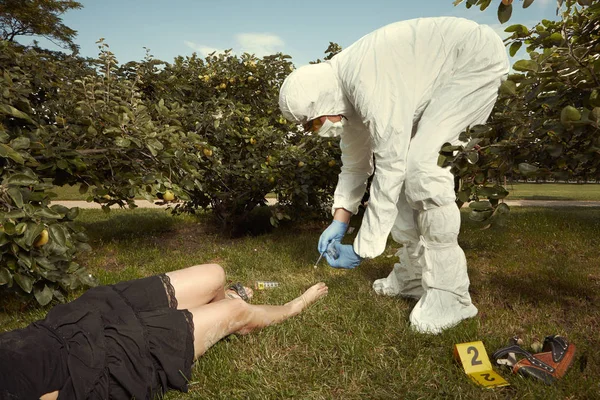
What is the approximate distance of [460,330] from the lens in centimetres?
225

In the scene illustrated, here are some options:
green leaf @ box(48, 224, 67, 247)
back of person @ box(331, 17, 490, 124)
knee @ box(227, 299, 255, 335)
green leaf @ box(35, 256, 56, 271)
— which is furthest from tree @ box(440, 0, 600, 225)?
green leaf @ box(35, 256, 56, 271)

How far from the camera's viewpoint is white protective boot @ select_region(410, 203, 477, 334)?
225 cm

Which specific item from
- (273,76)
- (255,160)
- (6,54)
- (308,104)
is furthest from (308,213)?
(6,54)

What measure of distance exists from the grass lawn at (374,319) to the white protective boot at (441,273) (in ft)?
0.29

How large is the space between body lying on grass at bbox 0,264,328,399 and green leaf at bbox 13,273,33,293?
0.68 m

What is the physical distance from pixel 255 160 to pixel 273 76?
49.2 inches

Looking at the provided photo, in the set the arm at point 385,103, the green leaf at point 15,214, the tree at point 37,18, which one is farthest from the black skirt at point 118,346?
the tree at point 37,18

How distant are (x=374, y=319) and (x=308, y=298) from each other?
0.46m

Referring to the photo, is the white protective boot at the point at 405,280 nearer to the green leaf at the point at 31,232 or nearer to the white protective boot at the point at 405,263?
the white protective boot at the point at 405,263

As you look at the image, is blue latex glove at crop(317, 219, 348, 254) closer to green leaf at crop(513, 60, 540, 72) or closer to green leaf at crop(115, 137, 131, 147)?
green leaf at crop(115, 137, 131, 147)

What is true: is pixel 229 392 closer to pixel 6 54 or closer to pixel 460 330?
pixel 460 330

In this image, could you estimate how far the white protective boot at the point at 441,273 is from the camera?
7.37 feet

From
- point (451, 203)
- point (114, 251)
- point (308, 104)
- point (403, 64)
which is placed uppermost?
point (403, 64)

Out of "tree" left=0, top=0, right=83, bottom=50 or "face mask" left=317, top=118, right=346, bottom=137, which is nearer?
"face mask" left=317, top=118, right=346, bottom=137
